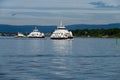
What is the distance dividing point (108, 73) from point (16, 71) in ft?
22.5

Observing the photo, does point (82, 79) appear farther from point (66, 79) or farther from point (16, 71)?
point (16, 71)

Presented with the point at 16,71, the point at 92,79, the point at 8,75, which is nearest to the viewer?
the point at 92,79

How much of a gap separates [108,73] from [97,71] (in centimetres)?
173

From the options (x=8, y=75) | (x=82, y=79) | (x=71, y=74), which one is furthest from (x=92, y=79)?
(x=8, y=75)

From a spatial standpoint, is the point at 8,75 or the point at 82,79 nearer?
the point at 82,79

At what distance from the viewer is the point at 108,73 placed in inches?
1350

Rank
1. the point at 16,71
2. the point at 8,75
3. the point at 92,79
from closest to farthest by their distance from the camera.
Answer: the point at 92,79, the point at 8,75, the point at 16,71

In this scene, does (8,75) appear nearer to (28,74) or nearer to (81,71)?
(28,74)

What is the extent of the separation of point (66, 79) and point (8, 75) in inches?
180

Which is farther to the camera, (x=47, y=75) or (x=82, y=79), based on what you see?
(x=47, y=75)

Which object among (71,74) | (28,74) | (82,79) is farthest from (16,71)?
(82,79)

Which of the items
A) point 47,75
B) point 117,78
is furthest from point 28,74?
point 117,78

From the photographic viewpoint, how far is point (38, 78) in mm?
31266

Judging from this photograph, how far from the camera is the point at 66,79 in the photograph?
30672mm
